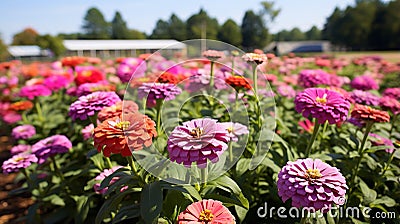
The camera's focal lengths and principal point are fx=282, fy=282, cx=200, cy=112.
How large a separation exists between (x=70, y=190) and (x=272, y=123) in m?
1.50

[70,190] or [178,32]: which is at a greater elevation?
[178,32]

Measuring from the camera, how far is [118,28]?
232ft

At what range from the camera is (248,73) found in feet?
6.56

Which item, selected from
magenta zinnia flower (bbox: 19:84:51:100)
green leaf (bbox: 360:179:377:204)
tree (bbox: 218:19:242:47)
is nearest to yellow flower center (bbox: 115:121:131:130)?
green leaf (bbox: 360:179:377:204)

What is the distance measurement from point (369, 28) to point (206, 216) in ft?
147

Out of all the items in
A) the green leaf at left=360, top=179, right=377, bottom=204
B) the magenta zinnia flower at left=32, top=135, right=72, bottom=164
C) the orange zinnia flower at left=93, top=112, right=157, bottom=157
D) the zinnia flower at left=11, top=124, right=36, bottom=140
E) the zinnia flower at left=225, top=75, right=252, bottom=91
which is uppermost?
the zinnia flower at left=225, top=75, right=252, bottom=91

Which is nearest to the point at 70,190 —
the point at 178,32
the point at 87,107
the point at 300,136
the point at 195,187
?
the point at 87,107

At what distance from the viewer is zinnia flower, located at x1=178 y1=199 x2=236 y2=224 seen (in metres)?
0.99

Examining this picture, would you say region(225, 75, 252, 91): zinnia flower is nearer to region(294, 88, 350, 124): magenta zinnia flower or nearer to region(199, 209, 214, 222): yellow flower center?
region(294, 88, 350, 124): magenta zinnia flower

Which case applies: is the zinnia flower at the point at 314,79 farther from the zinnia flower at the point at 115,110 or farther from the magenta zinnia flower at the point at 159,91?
the zinnia flower at the point at 115,110

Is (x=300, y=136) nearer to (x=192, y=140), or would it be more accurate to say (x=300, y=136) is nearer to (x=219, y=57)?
(x=219, y=57)

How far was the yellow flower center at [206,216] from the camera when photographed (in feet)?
3.24

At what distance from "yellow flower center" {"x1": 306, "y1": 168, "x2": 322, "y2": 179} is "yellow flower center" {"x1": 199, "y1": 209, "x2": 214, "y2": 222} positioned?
0.40 m

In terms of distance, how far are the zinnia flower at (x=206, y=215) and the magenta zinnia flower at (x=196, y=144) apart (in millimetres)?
176
